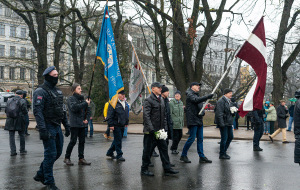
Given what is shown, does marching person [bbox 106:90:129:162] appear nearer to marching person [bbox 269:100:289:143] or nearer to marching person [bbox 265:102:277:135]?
marching person [bbox 269:100:289:143]

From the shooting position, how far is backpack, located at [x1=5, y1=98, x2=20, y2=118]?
10477 mm

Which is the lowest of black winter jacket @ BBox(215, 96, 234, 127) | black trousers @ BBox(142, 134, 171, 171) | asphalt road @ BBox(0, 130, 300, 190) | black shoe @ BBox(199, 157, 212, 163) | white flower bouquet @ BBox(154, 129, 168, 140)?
asphalt road @ BBox(0, 130, 300, 190)

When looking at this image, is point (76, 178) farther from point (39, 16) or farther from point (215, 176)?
point (39, 16)

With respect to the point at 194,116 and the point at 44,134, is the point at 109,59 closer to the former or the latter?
the point at 194,116

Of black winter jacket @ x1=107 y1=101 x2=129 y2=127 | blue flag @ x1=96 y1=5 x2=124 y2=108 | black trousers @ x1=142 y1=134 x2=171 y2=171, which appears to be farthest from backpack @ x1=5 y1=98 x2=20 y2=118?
black trousers @ x1=142 y1=134 x2=171 y2=171

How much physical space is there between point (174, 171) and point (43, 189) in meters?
2.52

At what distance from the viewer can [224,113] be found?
9617mm

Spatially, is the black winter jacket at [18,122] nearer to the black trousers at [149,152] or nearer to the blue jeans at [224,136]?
the black trousers at [149,152]

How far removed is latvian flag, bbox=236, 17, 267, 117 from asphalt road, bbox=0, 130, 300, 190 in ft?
4.92

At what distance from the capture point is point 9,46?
67250 millimetres

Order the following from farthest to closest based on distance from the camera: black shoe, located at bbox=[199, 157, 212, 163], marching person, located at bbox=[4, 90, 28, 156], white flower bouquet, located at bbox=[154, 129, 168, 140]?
marching person, located at bbox=[4, 90, 28, 156] → black shoe, located at bbox=[199, 157, 212, 163] → white flower bouquet, located at bbox=[154, 129, 168, 140]

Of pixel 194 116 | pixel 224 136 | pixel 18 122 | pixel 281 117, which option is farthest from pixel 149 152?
pixel 281 117

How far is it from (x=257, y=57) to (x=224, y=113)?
70.8 inches

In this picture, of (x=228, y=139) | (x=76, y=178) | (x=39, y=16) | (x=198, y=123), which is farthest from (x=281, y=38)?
(x=76, y=178)
